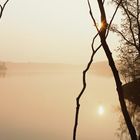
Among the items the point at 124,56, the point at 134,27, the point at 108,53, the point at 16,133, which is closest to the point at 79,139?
the point at 16,133

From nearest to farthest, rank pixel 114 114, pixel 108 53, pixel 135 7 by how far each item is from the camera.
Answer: pixel 108 53, pixel 135 7, pixel 114 114

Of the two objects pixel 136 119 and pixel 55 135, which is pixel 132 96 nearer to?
pixel 136 119

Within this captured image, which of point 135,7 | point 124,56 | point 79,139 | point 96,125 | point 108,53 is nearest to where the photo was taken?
point 108,53

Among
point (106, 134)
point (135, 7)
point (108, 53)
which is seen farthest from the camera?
point (106, 134)

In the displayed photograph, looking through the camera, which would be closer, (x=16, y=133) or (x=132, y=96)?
(x=132, y=96)

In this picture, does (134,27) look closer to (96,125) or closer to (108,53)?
(96,125)

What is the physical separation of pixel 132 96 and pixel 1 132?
50.0 ft

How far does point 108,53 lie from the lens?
399cm

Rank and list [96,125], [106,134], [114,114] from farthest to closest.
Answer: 1. [114,114]
2. [96,125]
3. [106,134]

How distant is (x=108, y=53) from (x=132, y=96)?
23.1m

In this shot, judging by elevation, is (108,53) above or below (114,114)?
below

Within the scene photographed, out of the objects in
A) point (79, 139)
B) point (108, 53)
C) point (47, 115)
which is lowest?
point (108, 53)

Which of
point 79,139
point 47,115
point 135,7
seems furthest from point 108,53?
point 47,115

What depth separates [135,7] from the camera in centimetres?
2564
